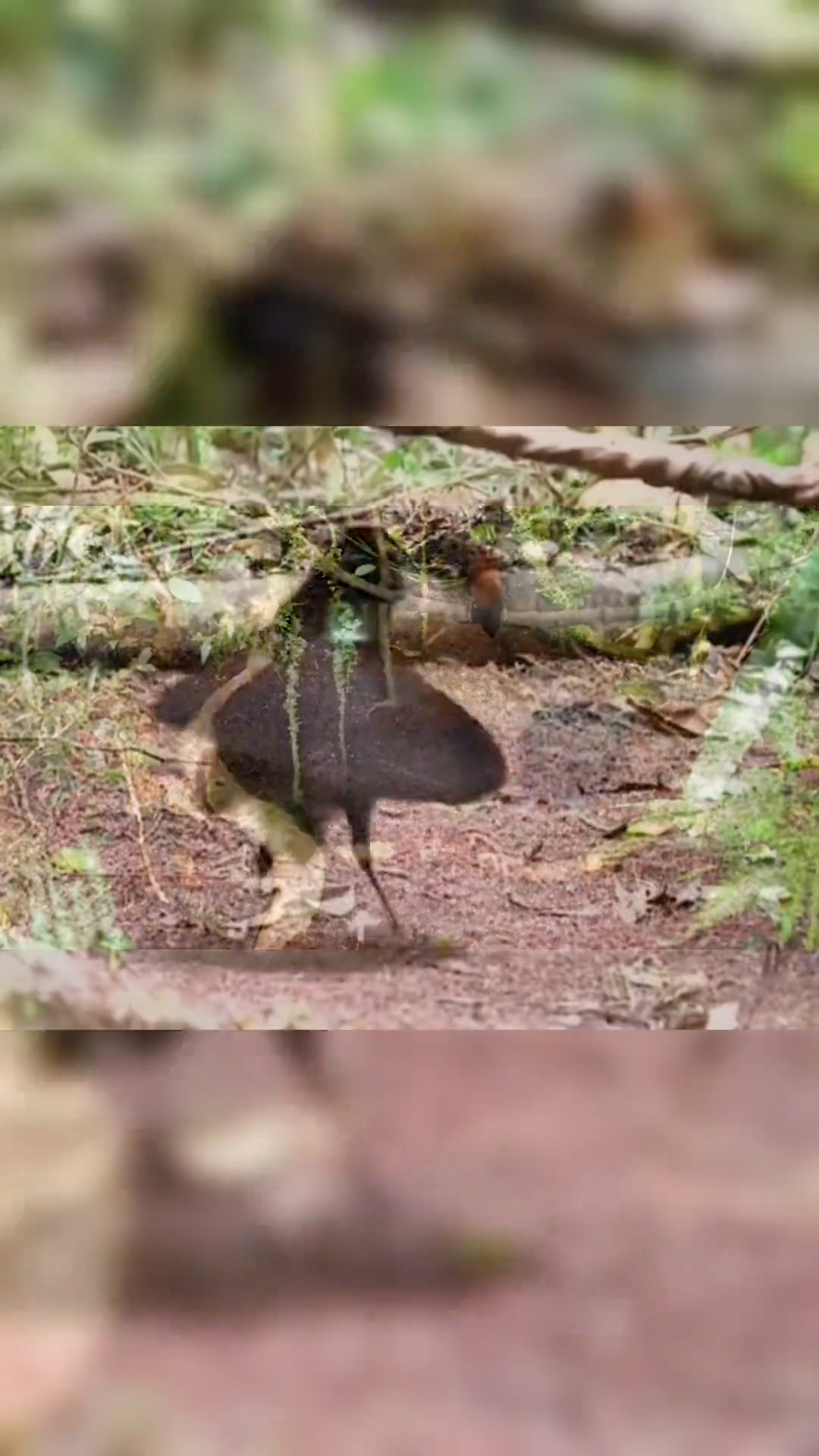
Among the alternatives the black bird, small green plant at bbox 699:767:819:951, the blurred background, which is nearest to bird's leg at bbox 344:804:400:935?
the black bird

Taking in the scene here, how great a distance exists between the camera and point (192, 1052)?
1.08 meters

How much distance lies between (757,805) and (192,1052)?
0.62m

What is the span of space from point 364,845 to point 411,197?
0.68 metres

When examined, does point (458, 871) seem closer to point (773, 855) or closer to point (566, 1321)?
point (773, 855)

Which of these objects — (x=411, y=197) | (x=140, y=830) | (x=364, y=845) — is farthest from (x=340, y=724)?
(x=411, y=197)

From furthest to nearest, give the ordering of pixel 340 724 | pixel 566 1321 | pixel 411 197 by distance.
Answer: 1. pixel 340 724
2. pixel 566 1321
3. pixel 411 197

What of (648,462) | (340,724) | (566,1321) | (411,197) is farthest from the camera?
(340,724)

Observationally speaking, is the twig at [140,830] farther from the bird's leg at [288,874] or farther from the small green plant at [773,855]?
the small green plant at [773,855]

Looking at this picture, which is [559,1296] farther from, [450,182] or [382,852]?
[450,182]

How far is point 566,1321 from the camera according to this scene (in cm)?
82

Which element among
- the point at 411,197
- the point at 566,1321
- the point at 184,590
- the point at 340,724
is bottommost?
the point at 566,1321

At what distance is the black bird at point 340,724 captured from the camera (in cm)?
118

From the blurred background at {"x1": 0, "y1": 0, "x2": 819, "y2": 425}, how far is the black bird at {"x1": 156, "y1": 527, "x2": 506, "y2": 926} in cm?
40

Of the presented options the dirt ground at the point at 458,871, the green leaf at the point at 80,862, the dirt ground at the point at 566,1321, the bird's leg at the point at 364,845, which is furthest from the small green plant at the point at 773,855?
the green leaf at the point at 80,862
